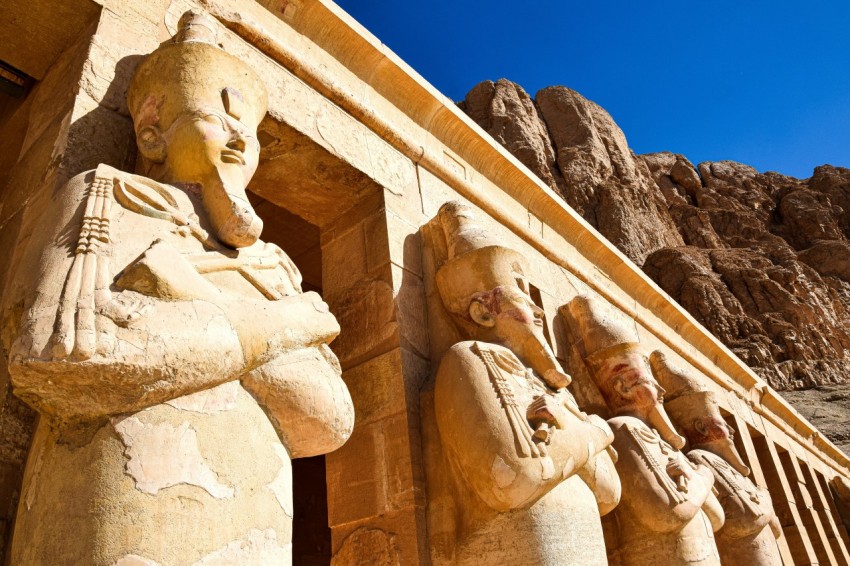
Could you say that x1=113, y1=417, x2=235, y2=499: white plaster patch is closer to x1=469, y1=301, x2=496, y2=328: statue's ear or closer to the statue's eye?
the statue's eye

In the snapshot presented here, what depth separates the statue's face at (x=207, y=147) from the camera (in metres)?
1.98

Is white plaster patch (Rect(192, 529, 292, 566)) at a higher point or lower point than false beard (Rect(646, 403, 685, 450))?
lower

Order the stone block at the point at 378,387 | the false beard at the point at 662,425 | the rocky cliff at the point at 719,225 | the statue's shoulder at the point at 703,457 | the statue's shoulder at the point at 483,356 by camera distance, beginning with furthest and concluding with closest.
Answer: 1. the rocky cliff at the point at 719,225
2. the statue's shoulder at the point at 703,457
3. the false beard at the point at 662,425
4. the stone block at the point at 378,387
5. the statue's shoulder at the point at 483,356

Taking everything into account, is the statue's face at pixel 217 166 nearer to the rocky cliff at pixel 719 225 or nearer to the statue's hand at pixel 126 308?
the statue's hand at pixel 126 308

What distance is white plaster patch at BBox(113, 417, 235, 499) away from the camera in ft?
4.47

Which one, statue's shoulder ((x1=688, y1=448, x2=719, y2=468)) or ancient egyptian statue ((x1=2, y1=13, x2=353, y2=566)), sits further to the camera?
statue's shoulder ((x1=688, y1=448, x2=719, y2=468))

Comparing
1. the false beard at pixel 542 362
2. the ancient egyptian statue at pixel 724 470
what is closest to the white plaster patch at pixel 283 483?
the false beard at pixel 542 362

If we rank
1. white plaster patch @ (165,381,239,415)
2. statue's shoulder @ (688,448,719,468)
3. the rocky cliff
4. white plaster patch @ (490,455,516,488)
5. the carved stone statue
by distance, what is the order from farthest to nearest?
1. the rocky cliff
2. the carved stone statue
3. statue's shoulder @ (688,448,719,468)
4. white plaster patch @ (490,455,516,488)
5. white plaster patch @ (165,381,239,415)

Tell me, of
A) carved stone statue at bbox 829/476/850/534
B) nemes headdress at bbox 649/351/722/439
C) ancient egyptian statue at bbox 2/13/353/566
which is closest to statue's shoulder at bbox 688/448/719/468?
nemes headdress at bbox 649/351/722/439

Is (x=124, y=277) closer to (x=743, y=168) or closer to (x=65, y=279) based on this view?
(x=65, y=279)

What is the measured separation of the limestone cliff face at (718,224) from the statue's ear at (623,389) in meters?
16.4

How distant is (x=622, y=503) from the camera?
10.8ft

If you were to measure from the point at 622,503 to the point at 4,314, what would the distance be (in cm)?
→ 276

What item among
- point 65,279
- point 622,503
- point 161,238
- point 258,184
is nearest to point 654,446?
point 622,503
